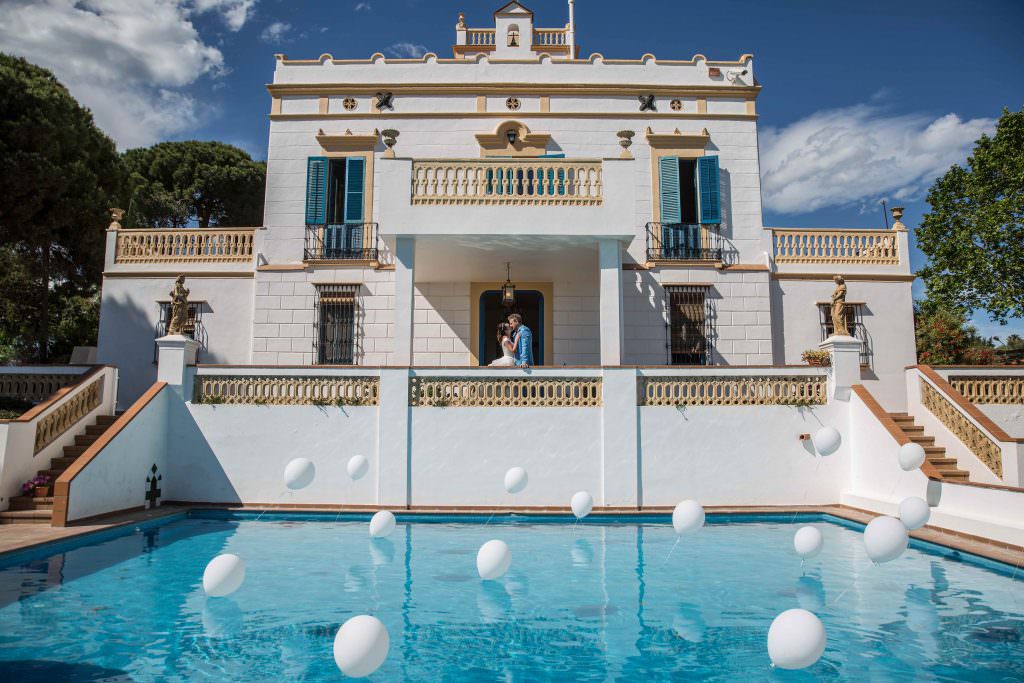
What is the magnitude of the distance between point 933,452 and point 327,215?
1348 centimetres

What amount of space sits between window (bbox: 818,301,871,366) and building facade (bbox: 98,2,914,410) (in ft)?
0.12

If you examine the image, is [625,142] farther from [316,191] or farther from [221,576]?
[221,576]

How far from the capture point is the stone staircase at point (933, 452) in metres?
9.81

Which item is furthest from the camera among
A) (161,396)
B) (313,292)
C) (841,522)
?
(313,292)

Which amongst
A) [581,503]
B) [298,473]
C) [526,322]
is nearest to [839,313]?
[581,503]

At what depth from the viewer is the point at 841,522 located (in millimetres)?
9805

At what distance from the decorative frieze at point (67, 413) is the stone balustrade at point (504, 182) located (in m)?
6.69

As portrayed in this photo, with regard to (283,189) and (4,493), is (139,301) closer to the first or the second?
(283,189)

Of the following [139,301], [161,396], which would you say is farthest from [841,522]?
[139,301]

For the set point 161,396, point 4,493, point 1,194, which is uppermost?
point 1,194

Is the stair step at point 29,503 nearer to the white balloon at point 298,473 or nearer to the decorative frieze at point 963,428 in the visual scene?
the white balloon at point 298,473

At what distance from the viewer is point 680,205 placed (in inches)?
611

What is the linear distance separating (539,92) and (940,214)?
12.1 meters

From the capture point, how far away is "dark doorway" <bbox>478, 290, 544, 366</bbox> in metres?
15.3
